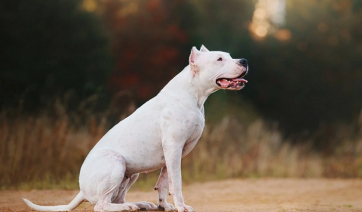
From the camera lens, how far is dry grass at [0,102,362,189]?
11133mm

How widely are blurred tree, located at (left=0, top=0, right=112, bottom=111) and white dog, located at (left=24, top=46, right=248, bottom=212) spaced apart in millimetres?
7452

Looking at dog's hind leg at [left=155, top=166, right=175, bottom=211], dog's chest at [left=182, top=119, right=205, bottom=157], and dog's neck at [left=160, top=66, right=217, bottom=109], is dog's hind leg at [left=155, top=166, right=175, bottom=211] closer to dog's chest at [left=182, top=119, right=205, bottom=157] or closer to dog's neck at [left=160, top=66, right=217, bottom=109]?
dog's chest at [left=182, top=119, right=205, bottom=157]

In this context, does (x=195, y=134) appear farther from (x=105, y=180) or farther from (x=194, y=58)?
(x=105, y=180)

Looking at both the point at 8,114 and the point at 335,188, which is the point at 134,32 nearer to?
the point at 8,114

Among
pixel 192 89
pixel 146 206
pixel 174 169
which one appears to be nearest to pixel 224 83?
pixel 192 89

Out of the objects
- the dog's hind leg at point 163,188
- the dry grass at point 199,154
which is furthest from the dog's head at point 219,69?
the dry grass at point 199,154

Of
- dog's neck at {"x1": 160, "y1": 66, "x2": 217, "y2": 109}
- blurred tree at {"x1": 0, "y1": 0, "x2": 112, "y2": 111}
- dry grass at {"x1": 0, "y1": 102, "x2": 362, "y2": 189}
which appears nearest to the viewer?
dog's neck at {"x1": 160, "y1": 66, "x2": 217, "y2": 109}

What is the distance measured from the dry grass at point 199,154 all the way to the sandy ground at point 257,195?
0.66 metres

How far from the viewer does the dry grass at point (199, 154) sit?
11.1m

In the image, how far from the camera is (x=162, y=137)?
6.25 m

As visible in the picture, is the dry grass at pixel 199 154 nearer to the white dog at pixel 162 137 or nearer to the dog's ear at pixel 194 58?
the white dog at pixel 162 137

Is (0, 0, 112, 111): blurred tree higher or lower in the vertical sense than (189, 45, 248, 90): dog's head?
higher

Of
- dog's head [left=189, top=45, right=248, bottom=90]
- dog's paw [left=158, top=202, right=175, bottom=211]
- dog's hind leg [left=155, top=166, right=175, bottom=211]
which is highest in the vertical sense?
dog's head [left=189, top=45, right=248, bottom=90]

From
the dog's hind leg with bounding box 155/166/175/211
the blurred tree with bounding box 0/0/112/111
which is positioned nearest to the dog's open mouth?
the dog's hind leg with bounding box 155/166/175/211
